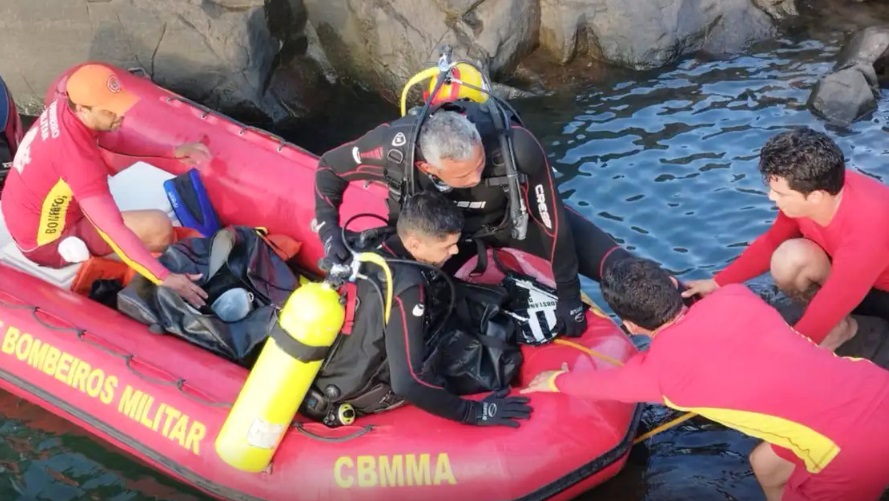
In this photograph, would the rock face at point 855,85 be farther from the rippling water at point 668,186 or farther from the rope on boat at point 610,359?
the rope on boat at point 610,359

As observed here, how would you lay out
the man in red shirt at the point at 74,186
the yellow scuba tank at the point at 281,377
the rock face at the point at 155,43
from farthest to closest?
the rock face at the point at 155,43, the man in red shirt at the point at 74,186, the yellow scuba tank at the point at 281,377

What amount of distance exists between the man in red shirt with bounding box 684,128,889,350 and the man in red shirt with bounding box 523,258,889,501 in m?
0.53

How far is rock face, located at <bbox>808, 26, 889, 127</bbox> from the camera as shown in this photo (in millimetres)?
6043

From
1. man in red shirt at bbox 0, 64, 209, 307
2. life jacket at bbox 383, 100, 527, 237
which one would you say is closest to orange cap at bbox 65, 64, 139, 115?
man in red shirt at bbox 0, 64, 209, 307

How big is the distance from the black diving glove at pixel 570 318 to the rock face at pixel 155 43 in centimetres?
366

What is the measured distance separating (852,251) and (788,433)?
34.5 inches

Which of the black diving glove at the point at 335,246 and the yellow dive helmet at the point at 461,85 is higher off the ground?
the yellow dive helmet at the point at 461,85

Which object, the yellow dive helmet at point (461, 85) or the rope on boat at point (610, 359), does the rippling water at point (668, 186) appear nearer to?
the rope on boat at point (610, 359)

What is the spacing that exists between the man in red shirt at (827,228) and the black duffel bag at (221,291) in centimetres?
216

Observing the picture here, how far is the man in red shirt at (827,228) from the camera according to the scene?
10.6 ft

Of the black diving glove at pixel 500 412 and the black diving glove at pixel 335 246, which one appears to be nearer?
the black diving glove at pixel 500 412

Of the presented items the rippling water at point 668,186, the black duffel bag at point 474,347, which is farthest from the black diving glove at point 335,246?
the rippling water at point 668,186

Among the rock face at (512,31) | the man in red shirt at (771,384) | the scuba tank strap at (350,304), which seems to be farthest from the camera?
the rock face at (512,31)

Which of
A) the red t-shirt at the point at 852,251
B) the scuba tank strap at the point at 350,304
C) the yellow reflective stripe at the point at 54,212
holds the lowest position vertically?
the yellow reflective stripe at the point at 54,212
